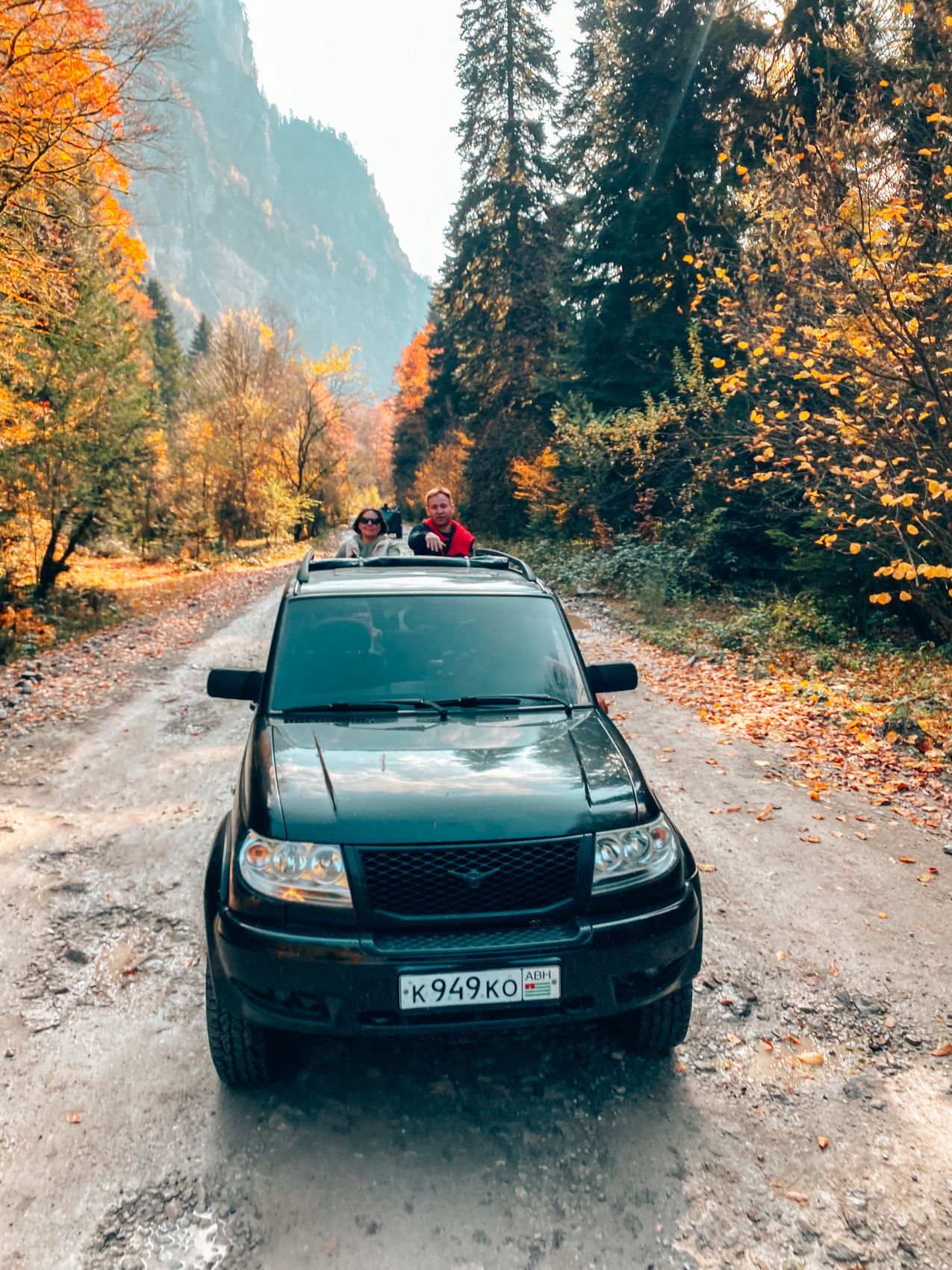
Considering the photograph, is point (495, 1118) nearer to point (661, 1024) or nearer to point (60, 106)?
point (661, 1024)

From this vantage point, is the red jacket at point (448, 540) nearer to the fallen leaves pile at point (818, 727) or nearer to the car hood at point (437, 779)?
the fallen leaves pile at point (818, 727)

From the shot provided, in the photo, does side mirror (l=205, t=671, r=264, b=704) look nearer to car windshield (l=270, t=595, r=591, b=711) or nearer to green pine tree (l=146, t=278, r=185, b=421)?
car windshield (l=270, t=595, r=591, b=711)

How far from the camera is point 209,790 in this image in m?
6.14

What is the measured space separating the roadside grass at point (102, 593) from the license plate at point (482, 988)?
439 inches

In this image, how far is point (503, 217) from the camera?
27312mm

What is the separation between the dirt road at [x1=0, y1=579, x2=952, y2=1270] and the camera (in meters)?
2.37

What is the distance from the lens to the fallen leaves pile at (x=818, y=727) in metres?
6.43

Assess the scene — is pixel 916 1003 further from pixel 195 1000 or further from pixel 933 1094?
pixel 195 1000

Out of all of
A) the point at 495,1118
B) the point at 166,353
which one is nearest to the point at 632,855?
the point at 495,1118

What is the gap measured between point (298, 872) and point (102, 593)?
17.9 metres

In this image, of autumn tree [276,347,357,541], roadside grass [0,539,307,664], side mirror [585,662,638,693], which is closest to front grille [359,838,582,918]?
side mirror [585,662,638,693]

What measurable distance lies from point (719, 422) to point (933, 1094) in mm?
12879

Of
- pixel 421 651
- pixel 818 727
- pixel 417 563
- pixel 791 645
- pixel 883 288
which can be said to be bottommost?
pixel 818 727

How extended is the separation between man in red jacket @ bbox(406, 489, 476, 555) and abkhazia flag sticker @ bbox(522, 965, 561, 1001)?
5215 mm
